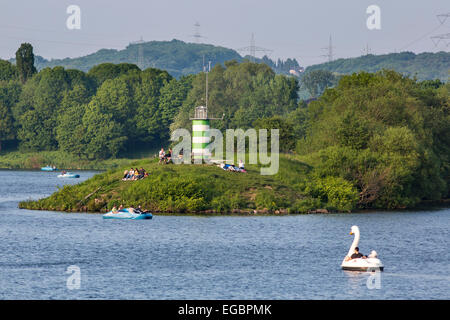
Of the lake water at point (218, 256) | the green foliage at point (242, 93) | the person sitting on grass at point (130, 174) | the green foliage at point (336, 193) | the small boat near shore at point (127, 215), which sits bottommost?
the lake water at point (218, 256)

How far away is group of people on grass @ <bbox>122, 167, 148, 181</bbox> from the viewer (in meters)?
84.2

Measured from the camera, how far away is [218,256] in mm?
58094

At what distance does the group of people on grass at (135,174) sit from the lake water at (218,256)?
7.84 m

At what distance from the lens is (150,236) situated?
66312 millimetres

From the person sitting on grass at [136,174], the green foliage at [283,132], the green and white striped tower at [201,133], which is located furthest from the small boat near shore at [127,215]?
the green foliage at [283,132]

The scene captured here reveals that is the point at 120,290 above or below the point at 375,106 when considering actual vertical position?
below

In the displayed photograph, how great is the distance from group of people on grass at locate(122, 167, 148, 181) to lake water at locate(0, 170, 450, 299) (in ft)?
25.7

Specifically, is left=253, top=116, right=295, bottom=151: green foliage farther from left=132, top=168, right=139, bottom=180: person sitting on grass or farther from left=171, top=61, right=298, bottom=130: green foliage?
left=171, top=61, right=298, bottom=130: green foliage

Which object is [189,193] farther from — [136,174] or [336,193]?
[336,193]

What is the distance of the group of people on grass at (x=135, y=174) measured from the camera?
8419cm

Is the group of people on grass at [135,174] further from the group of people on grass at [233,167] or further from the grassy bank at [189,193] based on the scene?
the group of people on grass at [233,167]

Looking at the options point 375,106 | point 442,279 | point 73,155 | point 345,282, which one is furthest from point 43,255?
point 73,155

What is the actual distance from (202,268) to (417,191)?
5181cm
